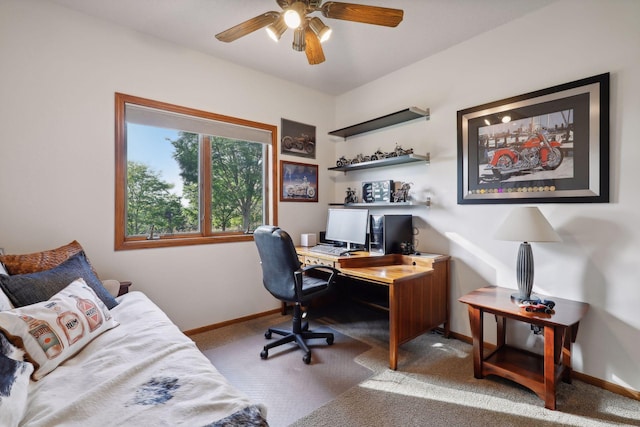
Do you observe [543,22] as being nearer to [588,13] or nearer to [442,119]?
[588,13]

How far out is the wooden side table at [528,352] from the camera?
1728 millimetres

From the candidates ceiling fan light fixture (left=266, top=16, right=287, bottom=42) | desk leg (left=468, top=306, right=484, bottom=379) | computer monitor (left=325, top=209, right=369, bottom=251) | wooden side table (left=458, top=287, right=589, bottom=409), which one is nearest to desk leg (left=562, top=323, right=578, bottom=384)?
wooden side table (left=458, top=287, right=589, bottom=409)

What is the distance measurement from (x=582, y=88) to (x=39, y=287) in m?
3.52

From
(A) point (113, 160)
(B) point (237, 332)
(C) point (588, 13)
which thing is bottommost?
(B) point (237, 332)

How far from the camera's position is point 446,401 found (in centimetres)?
181

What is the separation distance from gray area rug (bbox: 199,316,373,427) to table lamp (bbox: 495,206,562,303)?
1.26 meters

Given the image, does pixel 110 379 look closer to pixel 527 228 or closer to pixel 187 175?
pixel 187 175

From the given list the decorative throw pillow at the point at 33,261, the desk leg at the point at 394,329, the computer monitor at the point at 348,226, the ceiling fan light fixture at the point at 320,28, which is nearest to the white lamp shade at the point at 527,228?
the desk leg at the point at 394,329

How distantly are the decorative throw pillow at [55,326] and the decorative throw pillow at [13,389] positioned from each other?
2.8 inches

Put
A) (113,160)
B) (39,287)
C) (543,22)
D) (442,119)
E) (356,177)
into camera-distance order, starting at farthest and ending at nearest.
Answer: (356,177) < (442,119) < (113,160) < (543,22) < (39,287)

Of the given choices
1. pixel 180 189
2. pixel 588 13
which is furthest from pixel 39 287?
pixel 588 13

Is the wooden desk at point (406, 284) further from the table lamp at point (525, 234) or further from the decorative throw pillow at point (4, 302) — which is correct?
the decorative throw pillow at point (4, 302)

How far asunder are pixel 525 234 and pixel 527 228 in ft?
0.15

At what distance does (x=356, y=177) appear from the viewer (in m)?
3.67
